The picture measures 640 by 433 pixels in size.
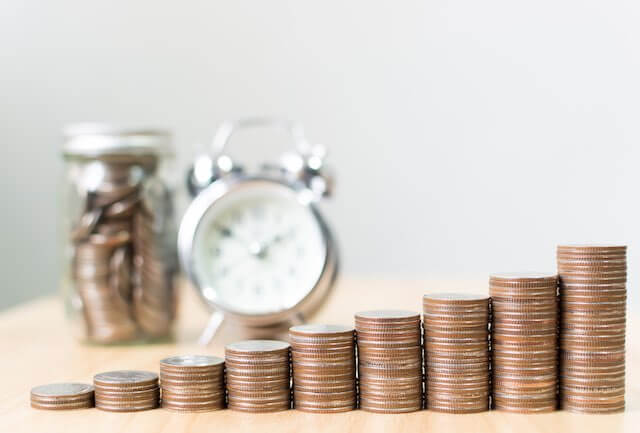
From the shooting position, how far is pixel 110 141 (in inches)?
75.0

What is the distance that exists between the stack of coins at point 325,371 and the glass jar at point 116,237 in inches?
27.0

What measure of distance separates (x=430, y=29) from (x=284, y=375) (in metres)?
2.29

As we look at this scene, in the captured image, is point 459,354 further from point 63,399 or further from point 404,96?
point 404,96

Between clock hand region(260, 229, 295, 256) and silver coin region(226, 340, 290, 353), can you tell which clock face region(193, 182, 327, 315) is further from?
silver coin region(226, 340, 290, 353)

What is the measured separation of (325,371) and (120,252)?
28.5 inches

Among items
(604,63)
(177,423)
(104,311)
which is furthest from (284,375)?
(604,63)

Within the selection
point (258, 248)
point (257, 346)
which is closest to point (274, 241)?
point (258, 248)

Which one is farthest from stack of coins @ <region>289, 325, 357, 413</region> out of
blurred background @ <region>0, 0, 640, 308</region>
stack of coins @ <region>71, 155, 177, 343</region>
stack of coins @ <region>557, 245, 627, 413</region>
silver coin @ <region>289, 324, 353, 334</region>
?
blurred background @ <region>0, 0, 640, 308</region>

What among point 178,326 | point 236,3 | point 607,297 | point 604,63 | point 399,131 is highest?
point 236,3

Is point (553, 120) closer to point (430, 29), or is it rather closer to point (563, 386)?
point (430, 29)

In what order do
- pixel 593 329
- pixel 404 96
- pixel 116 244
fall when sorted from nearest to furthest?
1. pixel 593 329
2. pixel 116 244
3. pixel 404 96

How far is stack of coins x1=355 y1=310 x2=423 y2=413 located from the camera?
1.27 meters

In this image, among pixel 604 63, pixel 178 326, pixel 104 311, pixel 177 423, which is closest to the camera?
pixel 177 423

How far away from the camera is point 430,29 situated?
3.39 meters
